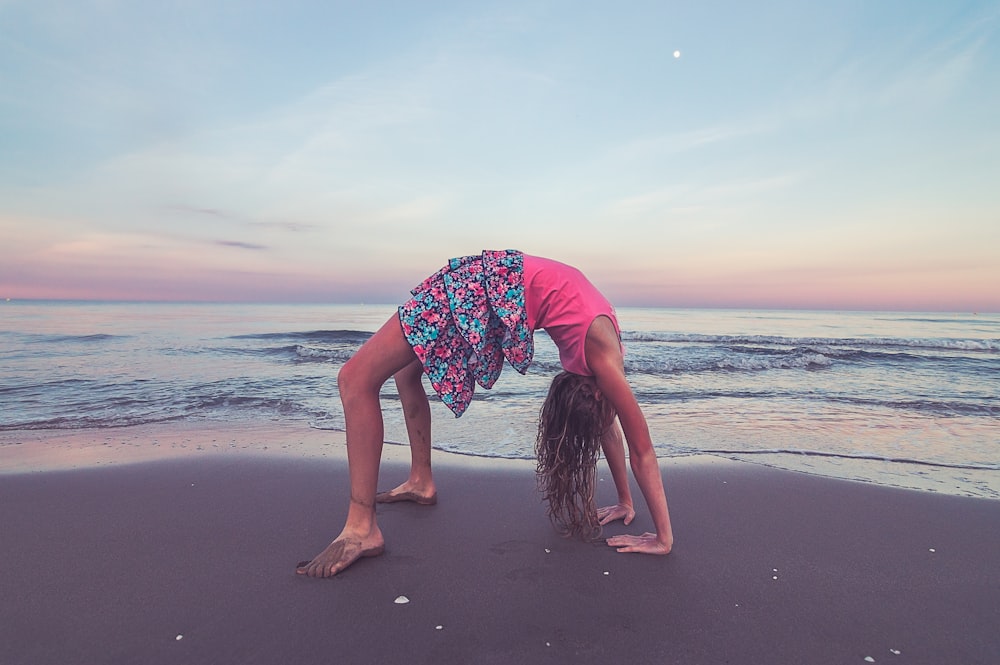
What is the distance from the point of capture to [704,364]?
11.1 metres

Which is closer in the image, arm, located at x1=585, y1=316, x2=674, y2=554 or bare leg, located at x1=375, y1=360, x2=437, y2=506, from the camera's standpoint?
arm, located at x1=585, y1=316, x2=674, y2=554

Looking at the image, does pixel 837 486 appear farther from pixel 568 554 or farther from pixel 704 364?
pixel 704 364

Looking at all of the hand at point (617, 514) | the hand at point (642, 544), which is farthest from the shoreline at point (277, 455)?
the hand at point (642, 544)

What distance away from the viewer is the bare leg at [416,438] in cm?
298

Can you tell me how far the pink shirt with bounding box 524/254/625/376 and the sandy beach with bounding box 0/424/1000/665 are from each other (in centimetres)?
97

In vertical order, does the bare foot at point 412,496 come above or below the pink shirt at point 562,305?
below

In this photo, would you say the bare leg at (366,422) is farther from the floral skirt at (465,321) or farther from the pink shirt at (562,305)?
the pink shirt at (562,305)

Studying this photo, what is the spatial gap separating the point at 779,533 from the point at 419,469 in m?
1.94

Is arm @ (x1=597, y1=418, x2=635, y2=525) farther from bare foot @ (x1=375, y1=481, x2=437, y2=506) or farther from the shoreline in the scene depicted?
the shoreline

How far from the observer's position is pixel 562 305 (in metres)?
2.40

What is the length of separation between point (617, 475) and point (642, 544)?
455 millimetres

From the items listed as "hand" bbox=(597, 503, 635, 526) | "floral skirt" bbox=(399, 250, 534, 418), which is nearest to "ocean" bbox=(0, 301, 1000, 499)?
"hand" bbox=(597, 503, 635, 526)

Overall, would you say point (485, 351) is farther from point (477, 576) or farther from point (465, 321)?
point (477, 576)

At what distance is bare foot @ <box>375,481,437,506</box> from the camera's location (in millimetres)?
3098
